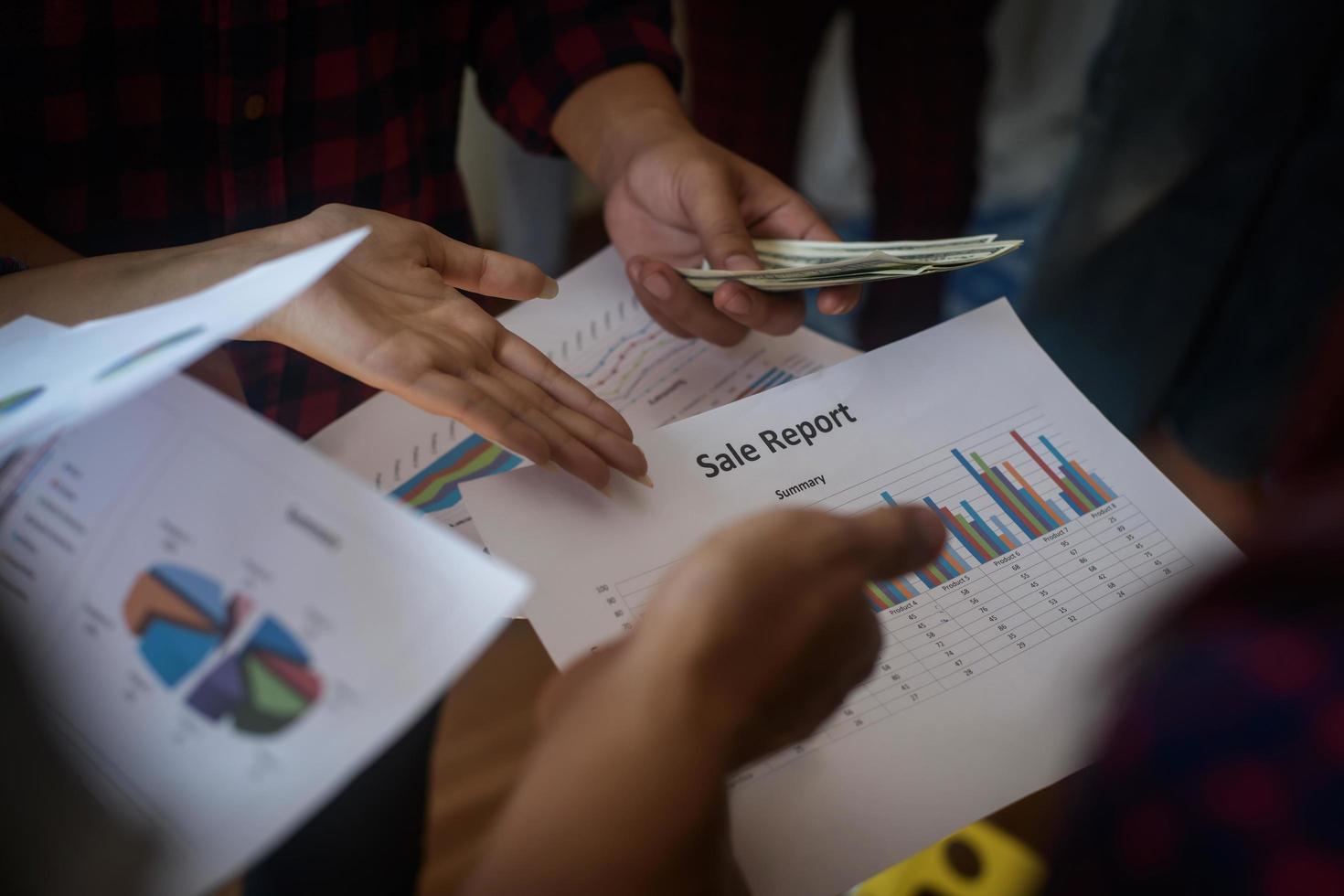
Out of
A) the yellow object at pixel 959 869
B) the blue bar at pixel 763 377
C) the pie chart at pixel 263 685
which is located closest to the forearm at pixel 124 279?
the pie chart at pixel 263 685

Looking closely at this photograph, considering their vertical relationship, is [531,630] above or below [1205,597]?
below

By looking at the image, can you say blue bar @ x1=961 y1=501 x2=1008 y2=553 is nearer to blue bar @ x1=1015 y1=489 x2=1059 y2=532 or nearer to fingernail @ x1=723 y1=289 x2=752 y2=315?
blue bar @ x1=1015 y1=489 x2=1059 y2=532

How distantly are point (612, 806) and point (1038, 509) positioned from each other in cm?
42

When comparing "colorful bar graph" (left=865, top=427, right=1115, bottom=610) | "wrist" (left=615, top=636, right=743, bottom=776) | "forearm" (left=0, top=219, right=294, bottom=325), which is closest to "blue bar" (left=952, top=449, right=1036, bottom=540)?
"colorful bar graph" (left=865, top=427, right=1115, bottom=610)

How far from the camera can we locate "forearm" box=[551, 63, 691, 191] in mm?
882

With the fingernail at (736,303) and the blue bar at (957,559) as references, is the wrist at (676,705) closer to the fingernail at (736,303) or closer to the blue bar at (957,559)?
the blue bar at (957,559)

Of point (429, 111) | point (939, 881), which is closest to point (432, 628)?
point (429, 111)

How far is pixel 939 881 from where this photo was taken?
3.14ft

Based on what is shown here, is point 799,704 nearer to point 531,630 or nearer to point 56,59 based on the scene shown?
point 531,630

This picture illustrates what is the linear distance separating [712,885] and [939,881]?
68 cm

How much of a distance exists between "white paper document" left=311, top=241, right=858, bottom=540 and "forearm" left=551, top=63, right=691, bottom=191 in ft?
0.29

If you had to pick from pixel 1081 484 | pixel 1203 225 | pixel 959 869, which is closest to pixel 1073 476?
pixel 1081 484

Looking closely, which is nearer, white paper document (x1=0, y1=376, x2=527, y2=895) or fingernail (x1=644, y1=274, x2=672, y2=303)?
white paper document (x1=0, y1=376, x2=527, y2=895)

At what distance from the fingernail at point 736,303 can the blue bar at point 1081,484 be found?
0.26 metres
